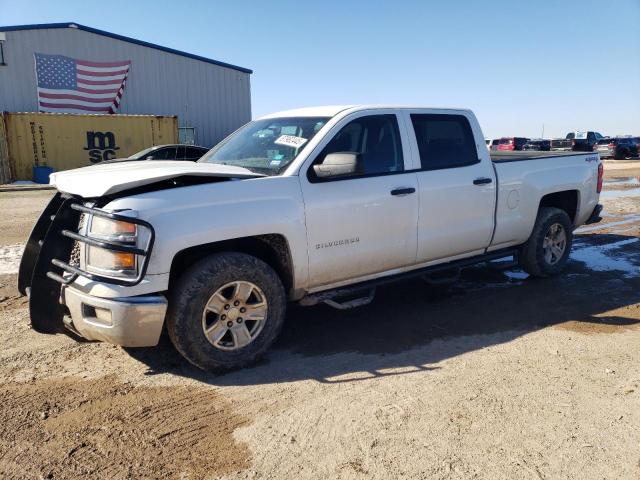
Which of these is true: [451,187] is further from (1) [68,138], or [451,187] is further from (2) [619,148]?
(2) [619,148]

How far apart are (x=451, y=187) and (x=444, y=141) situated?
49 centimetres

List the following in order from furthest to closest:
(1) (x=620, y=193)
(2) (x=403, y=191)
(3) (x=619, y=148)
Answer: (3) (x=619, y=148)
(1) (x=620, y=193)
(2) (x=403, y=191)

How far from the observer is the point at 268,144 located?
4387 mm

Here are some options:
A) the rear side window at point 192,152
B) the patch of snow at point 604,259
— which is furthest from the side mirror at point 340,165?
the rear side window at point 192,152

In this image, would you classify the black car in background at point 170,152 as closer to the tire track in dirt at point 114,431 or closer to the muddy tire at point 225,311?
the muddy tire at point 225,311

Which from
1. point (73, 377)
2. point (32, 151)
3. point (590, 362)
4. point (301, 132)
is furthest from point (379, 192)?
point (32, 151)

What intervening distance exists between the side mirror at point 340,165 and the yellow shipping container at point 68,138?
2045 centimetres

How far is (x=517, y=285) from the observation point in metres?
5.77

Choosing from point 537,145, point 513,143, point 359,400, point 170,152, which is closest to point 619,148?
point 537,145

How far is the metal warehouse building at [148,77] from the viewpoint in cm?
2180

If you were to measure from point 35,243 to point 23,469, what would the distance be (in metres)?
1.93

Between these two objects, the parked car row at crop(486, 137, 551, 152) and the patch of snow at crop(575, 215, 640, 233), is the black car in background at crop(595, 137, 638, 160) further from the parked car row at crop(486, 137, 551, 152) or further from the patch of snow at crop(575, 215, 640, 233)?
the patch of snow at crop(575, 215, 640, 233)

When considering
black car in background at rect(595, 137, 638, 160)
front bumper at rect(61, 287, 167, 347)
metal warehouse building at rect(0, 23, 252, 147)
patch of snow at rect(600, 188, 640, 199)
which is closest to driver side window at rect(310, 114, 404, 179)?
front bumper at rect(61, 287, 167, 347)

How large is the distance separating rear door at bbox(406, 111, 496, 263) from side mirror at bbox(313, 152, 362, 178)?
0.89m
